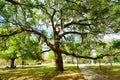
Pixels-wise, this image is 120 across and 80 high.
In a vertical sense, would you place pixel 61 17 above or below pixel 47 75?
above

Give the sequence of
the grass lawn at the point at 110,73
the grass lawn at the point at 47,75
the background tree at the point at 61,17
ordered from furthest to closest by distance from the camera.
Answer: the grass lawn at the point at 47,75 < the grass lawn at the point at 110,73 < the background tree at the point at 61,17

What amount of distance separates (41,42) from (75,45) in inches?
156

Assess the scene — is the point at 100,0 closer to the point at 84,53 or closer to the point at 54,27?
the point at 54,27

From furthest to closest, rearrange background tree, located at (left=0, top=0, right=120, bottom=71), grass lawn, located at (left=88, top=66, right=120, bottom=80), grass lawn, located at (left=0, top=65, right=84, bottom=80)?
grass lawn, located at (left=0, top=65, right=84, bottom=80)
grass lawn, located at (left=88, top=66, right=120, bottom=80)
background tree, located at (left=0, top=0, right=120, bottom=71)

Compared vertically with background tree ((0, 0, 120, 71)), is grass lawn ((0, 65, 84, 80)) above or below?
below

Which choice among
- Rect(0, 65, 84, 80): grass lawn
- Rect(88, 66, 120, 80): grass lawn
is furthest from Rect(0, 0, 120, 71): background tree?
Rect(88, 66, 120, 80): grass lawn

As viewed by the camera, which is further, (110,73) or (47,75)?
(110,73)

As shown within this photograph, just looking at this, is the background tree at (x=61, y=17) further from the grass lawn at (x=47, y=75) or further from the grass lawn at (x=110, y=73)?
the grass lawn at (x=110, y=73)

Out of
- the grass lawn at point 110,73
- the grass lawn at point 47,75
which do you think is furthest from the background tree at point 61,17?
the grass lawn at point 110,73

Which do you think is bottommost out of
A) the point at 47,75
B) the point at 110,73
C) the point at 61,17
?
the point at 110,73

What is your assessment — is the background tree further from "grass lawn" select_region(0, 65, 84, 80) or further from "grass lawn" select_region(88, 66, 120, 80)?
"grass lawn" select_region(88, 66, 120, 80)

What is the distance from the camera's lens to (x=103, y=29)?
2008 cm

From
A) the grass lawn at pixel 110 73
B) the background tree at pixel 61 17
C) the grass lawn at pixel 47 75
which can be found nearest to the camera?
the background tree at pixel 61 17

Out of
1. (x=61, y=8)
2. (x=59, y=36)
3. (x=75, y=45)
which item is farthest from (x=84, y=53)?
(x=61, y=8)
